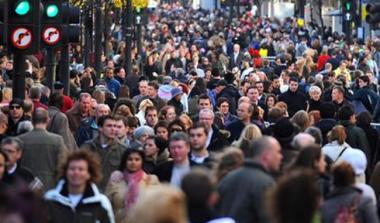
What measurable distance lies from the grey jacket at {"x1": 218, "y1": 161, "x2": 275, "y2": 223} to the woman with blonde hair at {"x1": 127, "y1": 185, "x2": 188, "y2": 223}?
294 centimetres

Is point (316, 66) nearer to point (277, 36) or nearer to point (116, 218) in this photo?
point (277, 36)

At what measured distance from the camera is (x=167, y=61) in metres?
44.1

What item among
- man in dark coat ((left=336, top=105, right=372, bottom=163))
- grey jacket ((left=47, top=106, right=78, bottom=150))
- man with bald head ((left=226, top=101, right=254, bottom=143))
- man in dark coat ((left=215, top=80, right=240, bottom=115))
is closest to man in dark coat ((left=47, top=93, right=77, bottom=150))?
grey jacket ((left=47, top=106, right=78, bottom=150))

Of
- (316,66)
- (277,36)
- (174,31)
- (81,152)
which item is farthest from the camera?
(174,31)

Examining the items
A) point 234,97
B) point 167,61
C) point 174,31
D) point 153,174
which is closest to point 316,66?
point 167,61

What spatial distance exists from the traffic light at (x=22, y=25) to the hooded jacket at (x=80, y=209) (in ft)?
23.6

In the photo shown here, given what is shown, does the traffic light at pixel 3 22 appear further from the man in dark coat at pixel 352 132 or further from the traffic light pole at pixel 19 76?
the man in dark coat at pixel 352 132

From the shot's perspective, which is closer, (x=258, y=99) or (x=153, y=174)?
(x=153, y=174)

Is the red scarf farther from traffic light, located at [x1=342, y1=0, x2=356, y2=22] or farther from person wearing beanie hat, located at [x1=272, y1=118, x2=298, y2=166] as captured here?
traffic light, located at [x1=342, y1=0, x2=356, y2=22]

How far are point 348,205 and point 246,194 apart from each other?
1.37 meters

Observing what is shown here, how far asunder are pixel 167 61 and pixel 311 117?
77.0 feet

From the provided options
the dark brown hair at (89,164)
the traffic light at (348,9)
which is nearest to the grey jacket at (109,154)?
the dark brown hair at (89,164)

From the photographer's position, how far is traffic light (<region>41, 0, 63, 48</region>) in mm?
21391

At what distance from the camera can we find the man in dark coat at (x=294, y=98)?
26648 millimetres
